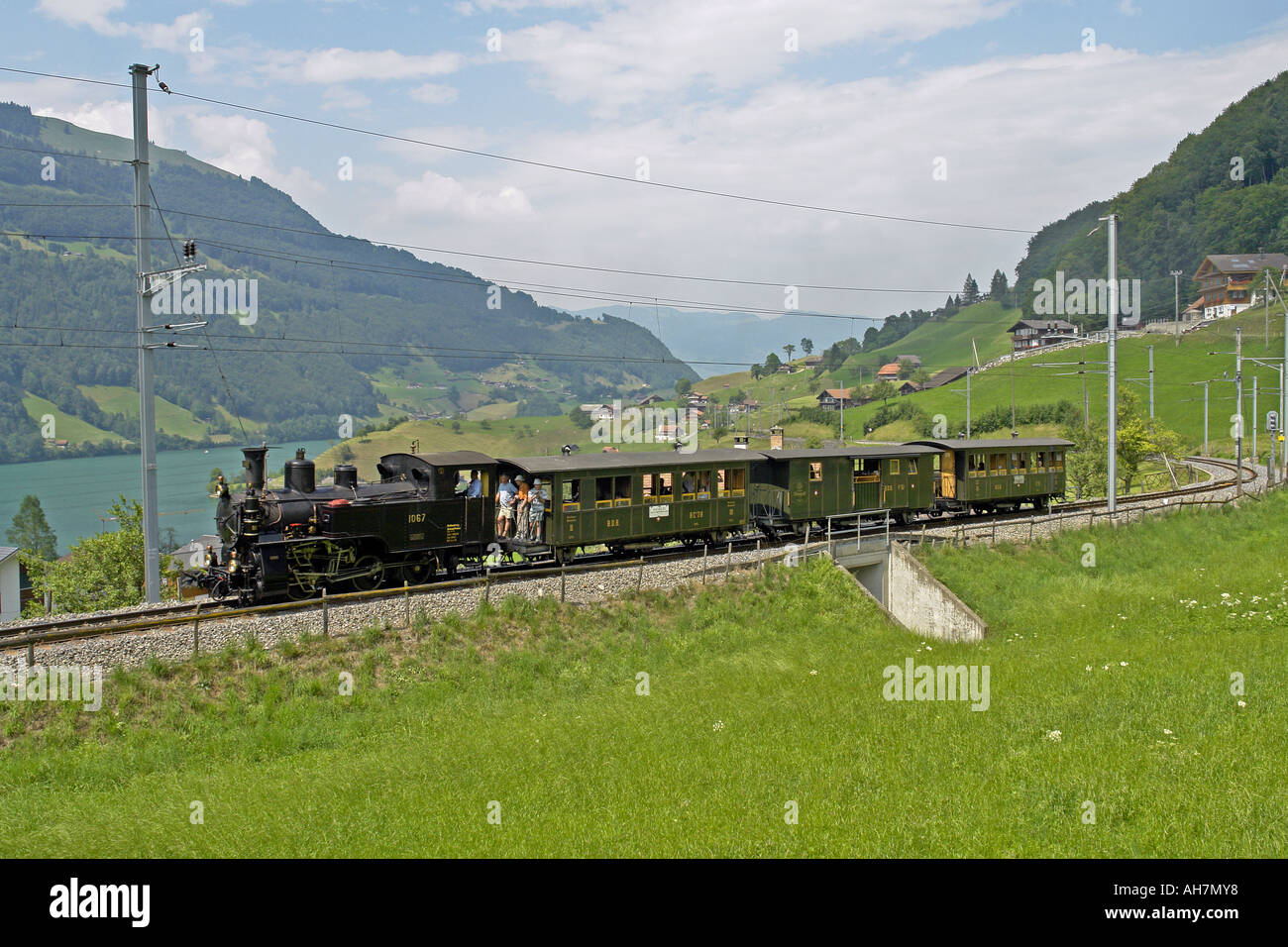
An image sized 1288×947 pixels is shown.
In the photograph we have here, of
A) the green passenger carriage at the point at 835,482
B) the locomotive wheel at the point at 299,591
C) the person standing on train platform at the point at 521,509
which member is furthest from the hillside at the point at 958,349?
the locomotive wheel at the point at 299,591

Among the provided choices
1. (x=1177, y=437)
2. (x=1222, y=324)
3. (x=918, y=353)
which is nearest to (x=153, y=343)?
(x=1177, y=437)

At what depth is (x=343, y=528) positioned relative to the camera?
20.2 m

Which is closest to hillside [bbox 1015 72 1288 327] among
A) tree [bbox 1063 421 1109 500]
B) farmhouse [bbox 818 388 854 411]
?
farmhouse [bbox 818 388 854 411]

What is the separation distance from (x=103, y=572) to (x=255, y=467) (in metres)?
35.9

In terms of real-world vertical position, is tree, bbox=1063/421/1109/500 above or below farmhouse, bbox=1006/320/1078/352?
below

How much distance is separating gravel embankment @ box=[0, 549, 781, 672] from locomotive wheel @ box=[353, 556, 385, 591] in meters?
1.78

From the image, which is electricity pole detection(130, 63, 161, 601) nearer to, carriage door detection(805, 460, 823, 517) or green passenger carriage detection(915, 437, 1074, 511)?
carriage door detection(805, 460, 823, 517)

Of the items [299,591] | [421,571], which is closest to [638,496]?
[421,571]

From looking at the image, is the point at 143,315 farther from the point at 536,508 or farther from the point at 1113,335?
the point at 1113,335

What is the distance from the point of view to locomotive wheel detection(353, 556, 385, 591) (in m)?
20.8

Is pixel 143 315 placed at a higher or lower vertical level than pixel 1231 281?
lower

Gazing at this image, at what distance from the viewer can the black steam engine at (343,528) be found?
1919 cm

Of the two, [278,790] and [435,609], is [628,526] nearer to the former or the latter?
[435,609]

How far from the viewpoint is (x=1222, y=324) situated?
385 ft
